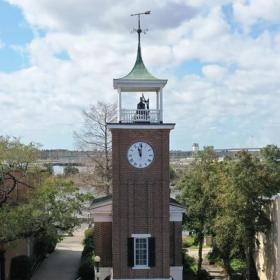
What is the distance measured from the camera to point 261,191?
103 feet

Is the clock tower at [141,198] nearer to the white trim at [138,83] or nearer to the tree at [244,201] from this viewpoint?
the white trim at [138,83]

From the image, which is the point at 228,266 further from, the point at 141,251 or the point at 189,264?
the point at 141,251

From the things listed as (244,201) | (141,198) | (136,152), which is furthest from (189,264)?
(136,152)

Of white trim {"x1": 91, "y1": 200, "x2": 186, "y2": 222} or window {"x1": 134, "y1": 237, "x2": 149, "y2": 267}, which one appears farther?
white trim {"x1": 91, "y1": 200, "x2": 186, "y2": 222}

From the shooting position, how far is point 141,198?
2789 cm

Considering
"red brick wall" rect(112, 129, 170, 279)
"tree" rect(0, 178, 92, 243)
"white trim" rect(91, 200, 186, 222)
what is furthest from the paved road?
"red brick wall" rect(112, 129, 170, 279)

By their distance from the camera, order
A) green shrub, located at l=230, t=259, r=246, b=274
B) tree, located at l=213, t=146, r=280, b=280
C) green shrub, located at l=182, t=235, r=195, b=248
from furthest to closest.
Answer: green shrub, located at l=182, t=235, r=195, b=248, green shrub, located at l=230, t=259, r=246, b=274, tree, located at l=213, t=146, r=280, b=280

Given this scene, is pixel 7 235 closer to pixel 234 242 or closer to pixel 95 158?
pixel 234 242

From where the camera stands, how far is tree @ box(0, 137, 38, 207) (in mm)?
28031

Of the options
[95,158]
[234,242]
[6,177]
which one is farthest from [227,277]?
[95,158]

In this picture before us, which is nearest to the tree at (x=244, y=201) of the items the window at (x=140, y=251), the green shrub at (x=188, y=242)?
the window at (x=140, y=251)

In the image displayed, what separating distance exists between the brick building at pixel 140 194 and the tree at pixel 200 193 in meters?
7.94

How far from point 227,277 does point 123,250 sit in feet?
38.0

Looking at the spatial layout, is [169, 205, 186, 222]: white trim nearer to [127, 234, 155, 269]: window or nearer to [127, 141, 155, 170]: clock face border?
[127, 234, 155, 269]: window
